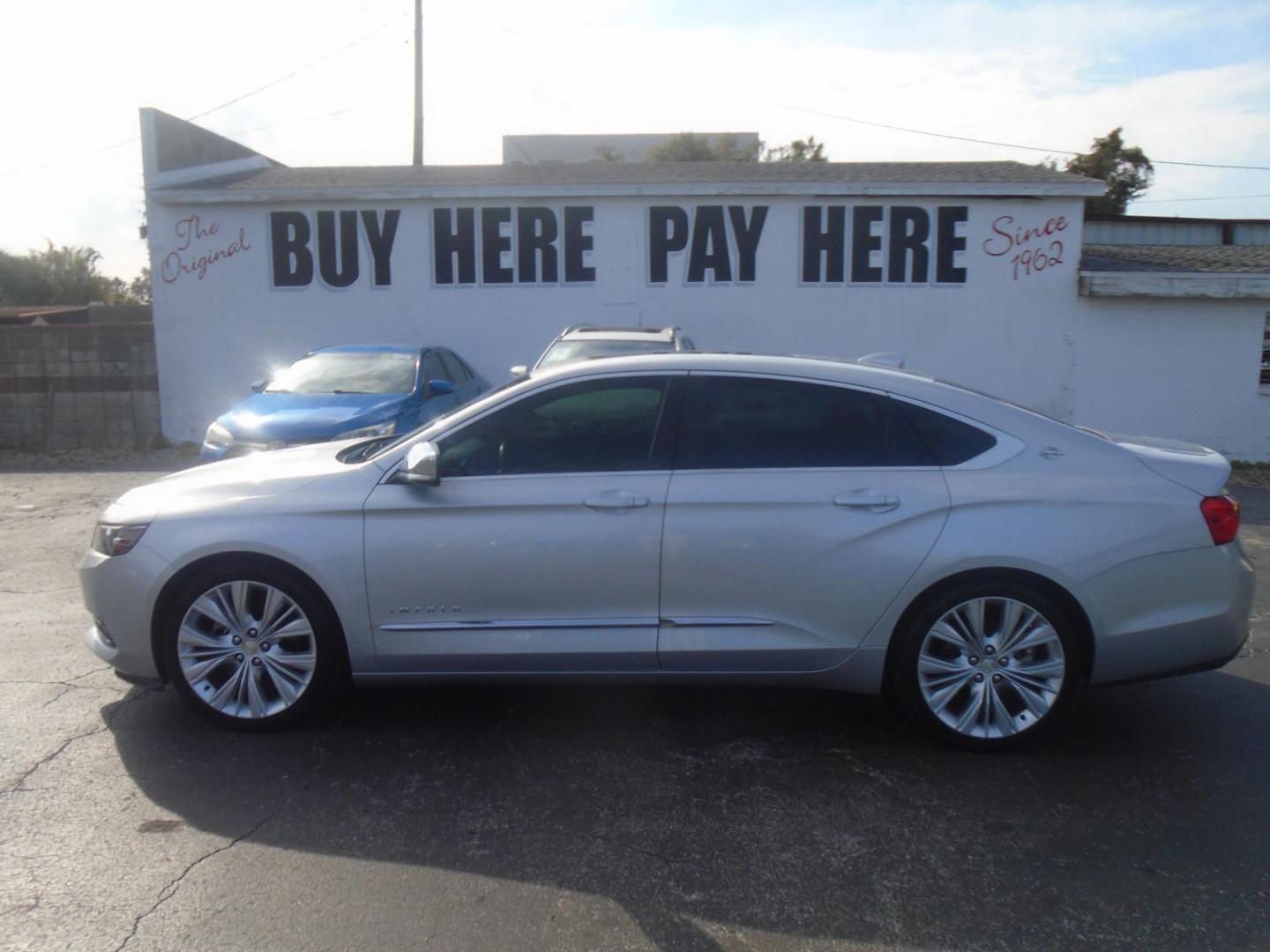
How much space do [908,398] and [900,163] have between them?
1388cm

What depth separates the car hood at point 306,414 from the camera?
27.7ft

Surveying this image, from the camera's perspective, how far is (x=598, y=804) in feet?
12.6

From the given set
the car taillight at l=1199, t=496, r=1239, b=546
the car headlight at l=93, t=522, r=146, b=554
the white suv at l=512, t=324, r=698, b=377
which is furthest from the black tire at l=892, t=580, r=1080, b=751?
the white suv at l=512, t=324, r=698, b=377

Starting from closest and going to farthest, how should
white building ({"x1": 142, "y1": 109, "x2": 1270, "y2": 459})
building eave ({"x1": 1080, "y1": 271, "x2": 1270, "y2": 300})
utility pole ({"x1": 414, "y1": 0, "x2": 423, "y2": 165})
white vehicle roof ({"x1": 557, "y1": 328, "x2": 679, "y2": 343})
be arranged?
white vehicle roof ({"x1": 557, "y1": 328, "x2": 679, "y2": 343}) < building eave ({"x1": 1080, "y1": 271, "x2": 1270, "y2": 300}) < white building ({"x1": 142, "y1": 109, "x2": 1270, "y2": 459}) < utility pole ({"x1": 414, "y1": 0, "x2": 423, "y2": 165})

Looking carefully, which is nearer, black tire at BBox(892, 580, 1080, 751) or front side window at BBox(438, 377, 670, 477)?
black tire at BBox(892, 580, 1080, 751)

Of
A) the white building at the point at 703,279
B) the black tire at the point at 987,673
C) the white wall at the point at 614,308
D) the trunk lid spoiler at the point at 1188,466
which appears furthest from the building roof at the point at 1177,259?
the black tire at the point at 987,673

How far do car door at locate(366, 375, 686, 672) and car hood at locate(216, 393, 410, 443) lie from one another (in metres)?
4.43

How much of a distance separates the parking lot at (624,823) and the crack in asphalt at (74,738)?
0.01 metres

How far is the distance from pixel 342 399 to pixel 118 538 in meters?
5.03

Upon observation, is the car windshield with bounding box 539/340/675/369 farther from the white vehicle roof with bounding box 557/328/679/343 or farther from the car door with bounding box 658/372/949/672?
the car door with bounding box 658/372/949/672

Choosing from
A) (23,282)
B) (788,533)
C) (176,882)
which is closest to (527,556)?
(788,533)

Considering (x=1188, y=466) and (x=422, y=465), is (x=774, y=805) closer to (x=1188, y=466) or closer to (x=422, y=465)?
(x=422, y=465)

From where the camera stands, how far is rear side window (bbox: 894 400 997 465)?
430 cm

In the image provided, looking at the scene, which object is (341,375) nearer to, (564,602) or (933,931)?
(564,602)
